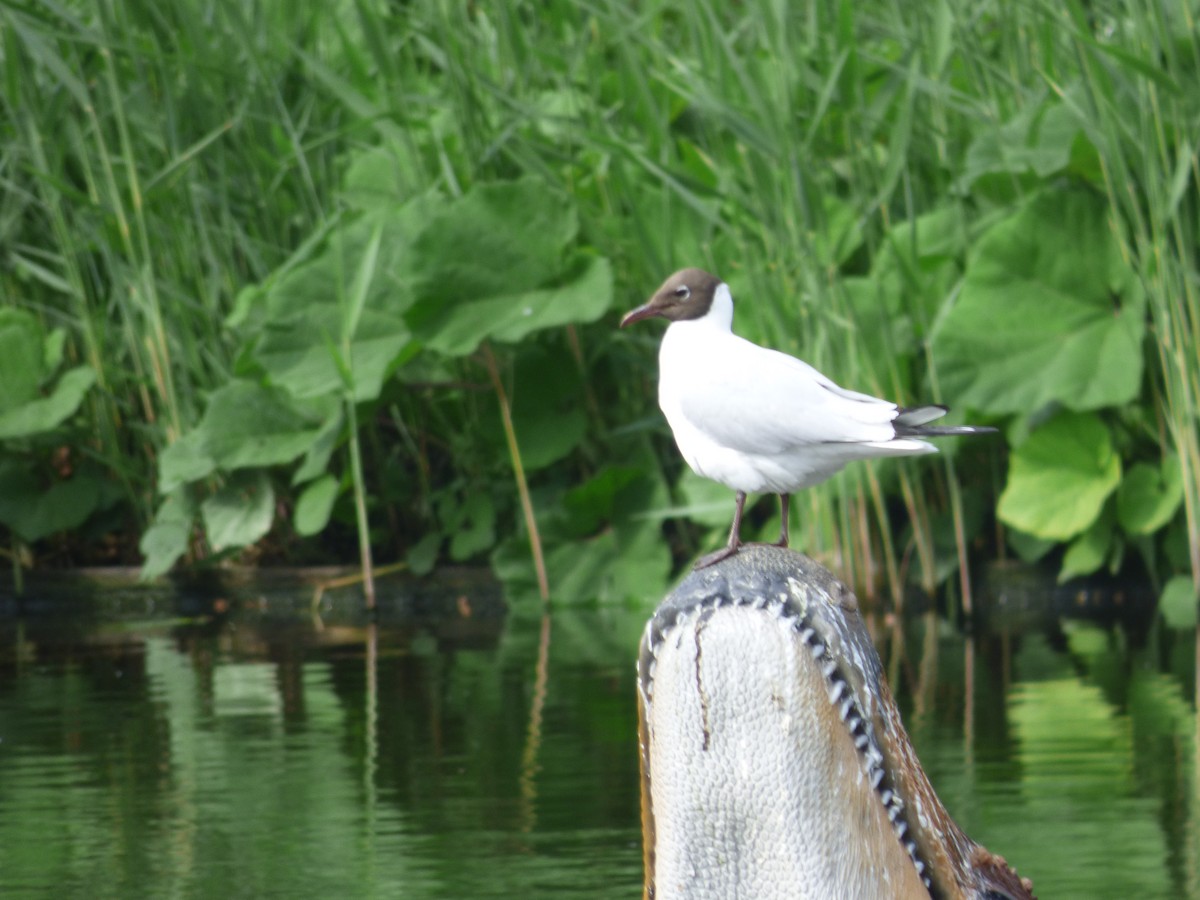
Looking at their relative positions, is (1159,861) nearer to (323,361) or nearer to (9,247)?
(323,361)

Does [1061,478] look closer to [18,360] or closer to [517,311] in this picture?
[517,311]

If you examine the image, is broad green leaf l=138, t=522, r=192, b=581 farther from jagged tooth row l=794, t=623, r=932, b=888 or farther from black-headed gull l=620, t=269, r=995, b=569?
jagged tooth row l=794, t=623, r=932, b=888

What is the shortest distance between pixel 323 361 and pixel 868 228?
6.12 feet

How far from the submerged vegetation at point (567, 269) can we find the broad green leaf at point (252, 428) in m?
0.01

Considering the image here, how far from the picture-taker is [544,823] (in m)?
3.50

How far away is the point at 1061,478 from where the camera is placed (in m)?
5.96

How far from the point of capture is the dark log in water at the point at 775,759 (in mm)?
1697

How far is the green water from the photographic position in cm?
320

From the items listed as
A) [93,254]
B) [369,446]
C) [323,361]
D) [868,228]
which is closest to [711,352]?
[868,228]

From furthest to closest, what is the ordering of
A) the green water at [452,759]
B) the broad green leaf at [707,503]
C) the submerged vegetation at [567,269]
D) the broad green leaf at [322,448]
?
the broad green leaf at [322,448], the broad green leaf at [707,503], the submerged vegetation at [567,269], the green water at [452,759]

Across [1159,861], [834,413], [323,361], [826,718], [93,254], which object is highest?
[93,254]

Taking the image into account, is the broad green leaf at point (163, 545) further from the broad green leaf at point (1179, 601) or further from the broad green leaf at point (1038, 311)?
the broad green leaf at point (1179, 601)

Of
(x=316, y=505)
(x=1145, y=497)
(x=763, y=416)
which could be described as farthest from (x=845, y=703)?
(x=316, y=505)

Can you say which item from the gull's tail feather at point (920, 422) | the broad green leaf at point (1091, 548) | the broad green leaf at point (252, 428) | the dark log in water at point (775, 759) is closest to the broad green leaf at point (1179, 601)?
the broad green leaf at point (1091, 548)
